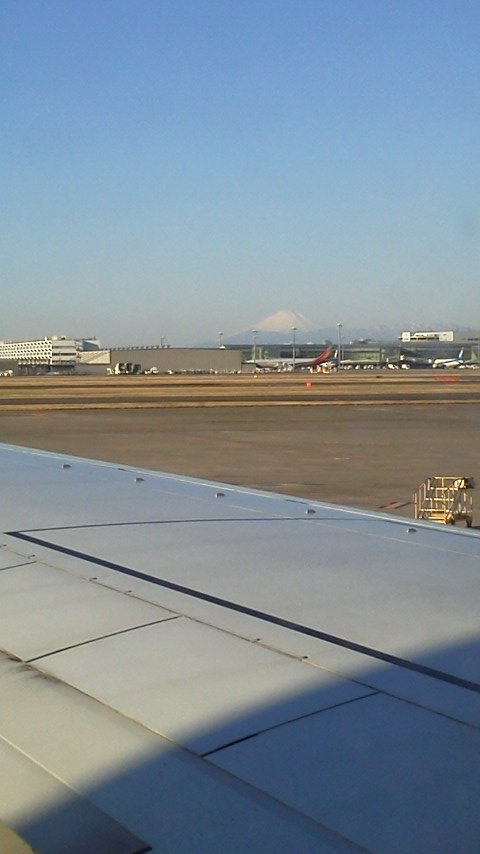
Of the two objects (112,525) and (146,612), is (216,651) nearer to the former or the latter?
(146,612)

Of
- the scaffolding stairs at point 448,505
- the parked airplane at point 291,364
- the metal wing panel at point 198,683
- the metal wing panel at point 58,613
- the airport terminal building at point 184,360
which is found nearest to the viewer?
the metal wing panel at point 198,683

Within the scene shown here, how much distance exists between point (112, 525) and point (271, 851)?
11.8 feet

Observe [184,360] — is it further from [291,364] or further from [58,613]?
[58,613]

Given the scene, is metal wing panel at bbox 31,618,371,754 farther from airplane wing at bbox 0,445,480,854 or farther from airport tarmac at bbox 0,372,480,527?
airport tarmac at bbox 0,372,480,527

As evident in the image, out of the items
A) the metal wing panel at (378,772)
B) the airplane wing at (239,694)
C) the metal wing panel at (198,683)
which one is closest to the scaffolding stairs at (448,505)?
the airplane wing at (239,694)

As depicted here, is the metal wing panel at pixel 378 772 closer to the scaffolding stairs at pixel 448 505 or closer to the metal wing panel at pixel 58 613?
the metal wing panel at pixel 58 613

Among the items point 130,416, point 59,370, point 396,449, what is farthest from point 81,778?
point 59,370

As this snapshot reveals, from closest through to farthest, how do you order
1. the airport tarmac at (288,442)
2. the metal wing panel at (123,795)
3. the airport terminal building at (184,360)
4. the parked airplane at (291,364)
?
the metal wing panel at (123,795), the airport tarmac at (288,442), the parked airplane at (291,364), the airport terminal building at (184,360)

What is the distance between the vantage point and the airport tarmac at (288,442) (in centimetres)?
1975

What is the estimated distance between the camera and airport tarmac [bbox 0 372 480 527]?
64.8 feet

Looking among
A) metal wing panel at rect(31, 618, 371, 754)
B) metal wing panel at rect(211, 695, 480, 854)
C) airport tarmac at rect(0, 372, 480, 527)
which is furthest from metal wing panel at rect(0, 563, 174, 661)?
airport tarmac at rect(0, 372, 480, 527)

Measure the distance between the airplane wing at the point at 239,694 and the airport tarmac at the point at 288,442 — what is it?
35.9 feet

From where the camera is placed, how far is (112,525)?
5.40 metres

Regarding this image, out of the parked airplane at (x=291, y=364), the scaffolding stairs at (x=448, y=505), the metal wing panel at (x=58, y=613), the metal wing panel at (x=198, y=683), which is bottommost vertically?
the parked airplane at (x=291, y=364)
